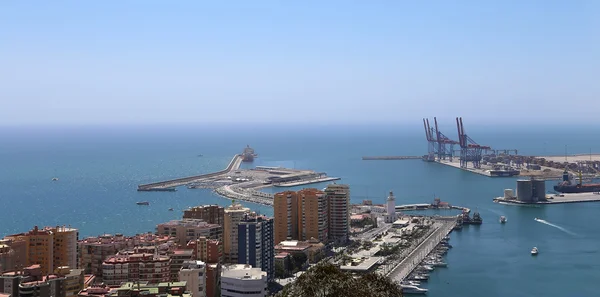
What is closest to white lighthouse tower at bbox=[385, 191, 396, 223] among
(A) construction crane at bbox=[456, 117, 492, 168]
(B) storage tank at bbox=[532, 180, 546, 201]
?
(B) storage tank at bbox=[532, 180, 546, 201]

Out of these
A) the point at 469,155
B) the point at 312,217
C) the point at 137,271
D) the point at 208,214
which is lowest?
the point at 137,271

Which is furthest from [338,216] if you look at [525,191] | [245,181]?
[245,181]

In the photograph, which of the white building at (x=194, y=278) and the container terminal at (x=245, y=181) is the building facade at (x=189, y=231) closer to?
the white building at (x=194, y=278)

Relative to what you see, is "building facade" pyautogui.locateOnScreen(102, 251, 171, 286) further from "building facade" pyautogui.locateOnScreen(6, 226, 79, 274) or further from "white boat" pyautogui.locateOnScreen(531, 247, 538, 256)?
"white boat" pyautogui.locateOnScreen(531, 247, 538, 256)

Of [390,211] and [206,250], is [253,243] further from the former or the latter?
[390,211]

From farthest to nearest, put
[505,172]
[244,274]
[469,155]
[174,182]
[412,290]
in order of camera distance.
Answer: [469,155] < [505,172] < [174,182] < [412,290] < [244,274]

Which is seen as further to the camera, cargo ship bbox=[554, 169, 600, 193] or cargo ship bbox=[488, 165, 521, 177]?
cargo ship bbox=[488, 165, 521, 177]
